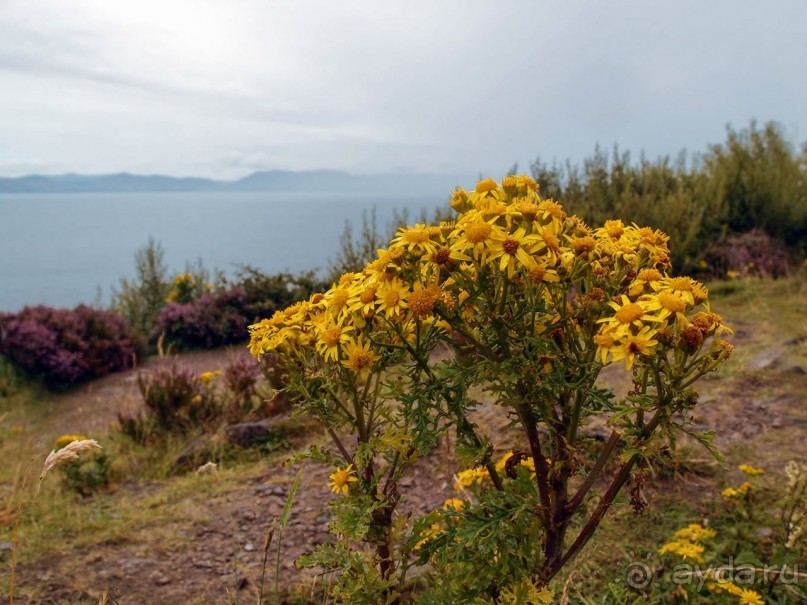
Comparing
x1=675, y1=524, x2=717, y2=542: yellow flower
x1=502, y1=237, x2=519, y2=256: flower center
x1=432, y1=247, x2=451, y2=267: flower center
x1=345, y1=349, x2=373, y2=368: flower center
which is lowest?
x1=675, y1=524, x2=717, y2=542: yellow flower

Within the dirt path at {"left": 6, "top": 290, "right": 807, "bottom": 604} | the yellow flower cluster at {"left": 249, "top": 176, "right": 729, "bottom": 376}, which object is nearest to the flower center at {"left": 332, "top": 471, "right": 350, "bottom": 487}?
the yellow flower cluster at {"left": 249, "top": 176, "right": 729, "bottom": 376}

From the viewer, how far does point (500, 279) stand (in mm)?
1535

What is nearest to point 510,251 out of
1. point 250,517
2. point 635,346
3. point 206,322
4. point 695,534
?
point 635,346

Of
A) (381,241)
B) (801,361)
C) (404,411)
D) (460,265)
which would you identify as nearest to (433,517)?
(404,411)

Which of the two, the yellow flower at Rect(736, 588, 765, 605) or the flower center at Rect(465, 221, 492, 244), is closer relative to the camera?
the flower center at Rect(465, 221, 492, 244)

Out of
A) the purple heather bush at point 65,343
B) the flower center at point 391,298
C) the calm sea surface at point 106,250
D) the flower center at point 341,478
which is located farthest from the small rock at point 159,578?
the calm sea surface at point 106,250

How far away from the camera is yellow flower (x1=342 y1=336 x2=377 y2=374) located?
1.59m

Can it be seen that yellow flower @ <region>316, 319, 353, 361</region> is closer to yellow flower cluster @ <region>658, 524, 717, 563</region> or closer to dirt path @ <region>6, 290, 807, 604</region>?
dirt path @ <region>6, 290, 807, 604</region>

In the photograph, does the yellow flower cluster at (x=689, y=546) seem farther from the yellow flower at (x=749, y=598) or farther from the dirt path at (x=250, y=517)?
the dirt path at (x=250, y=517)

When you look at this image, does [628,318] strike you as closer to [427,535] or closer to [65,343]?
[427,535]

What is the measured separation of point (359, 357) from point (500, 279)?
397mm

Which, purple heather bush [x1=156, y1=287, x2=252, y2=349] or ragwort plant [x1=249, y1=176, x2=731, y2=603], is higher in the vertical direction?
ragwort plant [x1=249, y1=176, x2=731, y2=603]

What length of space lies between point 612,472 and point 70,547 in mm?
3044

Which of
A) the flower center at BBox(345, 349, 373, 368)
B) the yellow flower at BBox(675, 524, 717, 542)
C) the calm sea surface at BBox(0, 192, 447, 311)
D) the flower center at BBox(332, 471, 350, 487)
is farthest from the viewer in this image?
the calm sea surface at BBox(0, 192, 447, 311)
